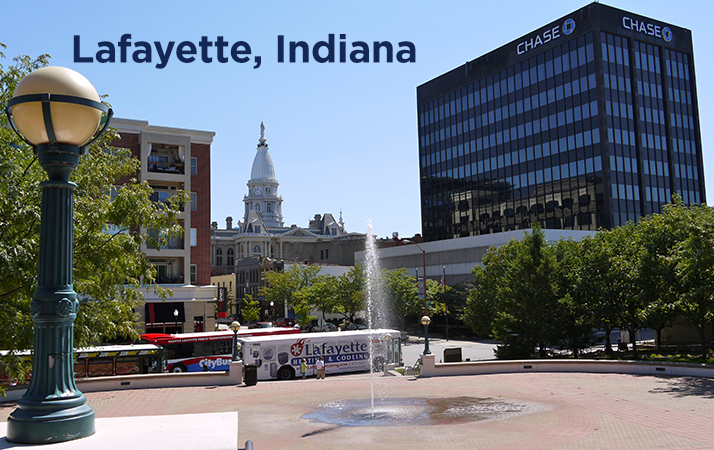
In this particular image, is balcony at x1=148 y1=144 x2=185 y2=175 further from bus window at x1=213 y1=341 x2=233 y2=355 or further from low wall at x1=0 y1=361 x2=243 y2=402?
low wall at x1=0 y1=361 x2=243 y2=402

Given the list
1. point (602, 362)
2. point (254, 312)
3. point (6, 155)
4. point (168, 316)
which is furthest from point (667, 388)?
point (254, 312)

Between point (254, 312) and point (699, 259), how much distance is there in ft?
188

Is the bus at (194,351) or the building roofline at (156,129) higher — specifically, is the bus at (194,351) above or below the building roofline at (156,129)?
below

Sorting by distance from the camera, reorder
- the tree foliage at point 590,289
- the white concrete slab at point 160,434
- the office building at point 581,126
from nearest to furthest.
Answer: the white concrete slab at point 160,434 → the tree foliage at point 590,289 → the office building at point 581,126

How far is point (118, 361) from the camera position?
3119 centimetres

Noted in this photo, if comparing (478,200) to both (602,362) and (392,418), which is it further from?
Answer: (392,418)

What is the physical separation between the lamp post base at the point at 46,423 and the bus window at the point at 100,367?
27.4m

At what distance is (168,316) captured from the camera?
47531mm

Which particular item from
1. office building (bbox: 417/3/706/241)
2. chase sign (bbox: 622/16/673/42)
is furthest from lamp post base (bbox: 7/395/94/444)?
chase sign (bbox: 622/16/673/42)

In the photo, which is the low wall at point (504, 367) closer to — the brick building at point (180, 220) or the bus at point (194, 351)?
the bus at point (194, 351)

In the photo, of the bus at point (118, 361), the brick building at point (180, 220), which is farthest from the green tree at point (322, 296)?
the bus at point (118, 361)

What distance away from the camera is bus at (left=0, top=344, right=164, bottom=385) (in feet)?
98.4

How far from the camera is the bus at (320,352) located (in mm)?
33938

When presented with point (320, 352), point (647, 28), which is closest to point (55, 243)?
point (320, 352)
